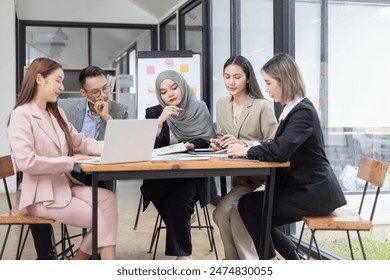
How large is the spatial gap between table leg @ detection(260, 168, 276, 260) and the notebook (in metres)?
0.60

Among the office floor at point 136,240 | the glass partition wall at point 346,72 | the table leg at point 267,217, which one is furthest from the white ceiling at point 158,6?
the table leg at point 267,217

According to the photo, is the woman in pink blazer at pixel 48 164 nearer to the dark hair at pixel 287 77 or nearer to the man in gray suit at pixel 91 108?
the man in gray suit at pixel 91 108

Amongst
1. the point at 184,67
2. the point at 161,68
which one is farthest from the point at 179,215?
the point at 161,68

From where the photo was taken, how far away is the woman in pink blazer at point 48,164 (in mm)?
2617

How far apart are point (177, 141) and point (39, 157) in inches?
50.3

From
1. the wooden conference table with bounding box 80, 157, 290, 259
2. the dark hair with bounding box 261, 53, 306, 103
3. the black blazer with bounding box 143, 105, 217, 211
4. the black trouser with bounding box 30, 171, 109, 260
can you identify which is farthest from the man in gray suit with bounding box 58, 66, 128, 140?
the dark hair with bounding box 261, 53, 306, 103

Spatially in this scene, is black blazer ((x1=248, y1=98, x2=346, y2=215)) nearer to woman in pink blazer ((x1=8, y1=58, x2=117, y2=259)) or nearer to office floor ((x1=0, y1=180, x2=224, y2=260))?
woman in pink blazer ((x1=8, y1=58, x2=117, y2=259))

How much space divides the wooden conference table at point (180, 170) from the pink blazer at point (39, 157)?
234 mm

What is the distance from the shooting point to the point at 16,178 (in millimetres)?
7465

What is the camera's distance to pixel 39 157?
2.60m

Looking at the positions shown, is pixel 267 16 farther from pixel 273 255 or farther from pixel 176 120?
pixel 273 255

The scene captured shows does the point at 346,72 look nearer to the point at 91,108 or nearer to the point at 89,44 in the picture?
the point at 91,108
